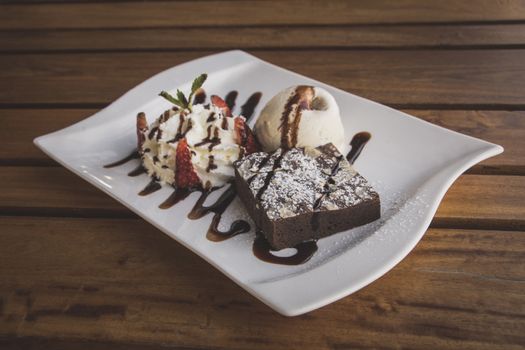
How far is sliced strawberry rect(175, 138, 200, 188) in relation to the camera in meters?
1.43

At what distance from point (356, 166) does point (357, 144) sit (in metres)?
0.10

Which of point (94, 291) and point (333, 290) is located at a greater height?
point (333, 290)

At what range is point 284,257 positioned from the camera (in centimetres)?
120

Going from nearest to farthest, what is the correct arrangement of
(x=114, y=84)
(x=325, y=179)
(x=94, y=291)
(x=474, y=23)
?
(x=94, y=291)
(x=325, y=179)
(x=114, y=84)
(x=474, y=23)

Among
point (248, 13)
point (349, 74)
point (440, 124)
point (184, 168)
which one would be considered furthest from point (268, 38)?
point (184, 168)

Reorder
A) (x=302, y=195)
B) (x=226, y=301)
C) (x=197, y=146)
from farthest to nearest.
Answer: (x=197, y=146)
(x=302, y=195)
(x=226, y=301)

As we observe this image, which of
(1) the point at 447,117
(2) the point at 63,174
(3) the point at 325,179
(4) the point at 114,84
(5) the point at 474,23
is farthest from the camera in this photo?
(5) the point at 474,23

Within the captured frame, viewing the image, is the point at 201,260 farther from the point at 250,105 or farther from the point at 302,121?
the point at 250,105

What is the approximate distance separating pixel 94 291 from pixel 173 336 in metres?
0.22

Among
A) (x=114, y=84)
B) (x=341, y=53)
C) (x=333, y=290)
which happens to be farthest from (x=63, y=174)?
(x=341, y=53)

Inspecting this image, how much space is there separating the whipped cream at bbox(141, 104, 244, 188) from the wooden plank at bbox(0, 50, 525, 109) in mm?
499

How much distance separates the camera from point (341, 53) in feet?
6.61

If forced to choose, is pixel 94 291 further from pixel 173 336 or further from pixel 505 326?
pixel 505 326

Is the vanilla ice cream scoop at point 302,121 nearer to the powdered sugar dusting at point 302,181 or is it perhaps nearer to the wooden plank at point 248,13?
the powdered sugar dusting at point 302,181
